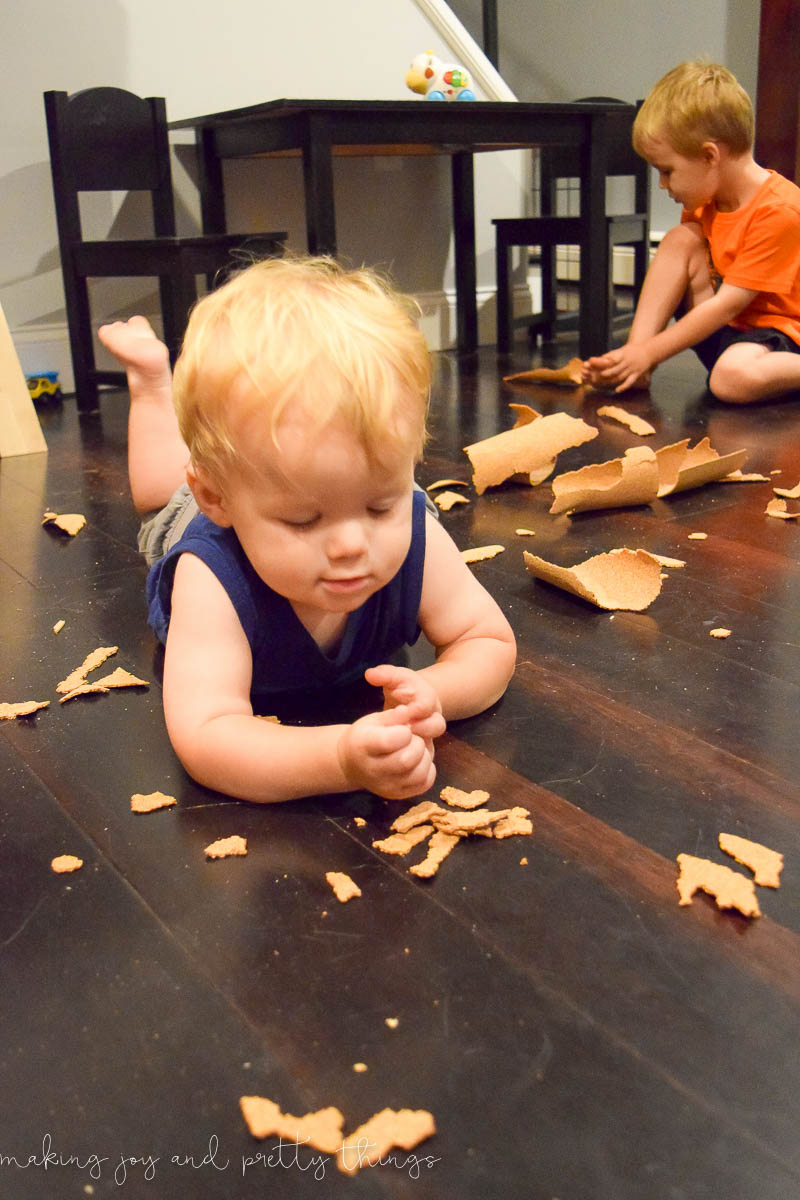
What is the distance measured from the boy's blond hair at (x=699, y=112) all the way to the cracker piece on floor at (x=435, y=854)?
1.93 metres

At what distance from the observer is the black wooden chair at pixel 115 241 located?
2.46 meters

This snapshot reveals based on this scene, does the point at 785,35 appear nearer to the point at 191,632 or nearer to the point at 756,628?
the point at 756,628

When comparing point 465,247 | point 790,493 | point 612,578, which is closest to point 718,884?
point 612,578

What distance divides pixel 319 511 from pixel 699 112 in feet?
6.02

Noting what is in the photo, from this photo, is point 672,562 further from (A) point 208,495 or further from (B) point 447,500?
(A) point 208,495

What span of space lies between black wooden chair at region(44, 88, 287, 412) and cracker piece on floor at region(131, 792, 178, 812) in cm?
176

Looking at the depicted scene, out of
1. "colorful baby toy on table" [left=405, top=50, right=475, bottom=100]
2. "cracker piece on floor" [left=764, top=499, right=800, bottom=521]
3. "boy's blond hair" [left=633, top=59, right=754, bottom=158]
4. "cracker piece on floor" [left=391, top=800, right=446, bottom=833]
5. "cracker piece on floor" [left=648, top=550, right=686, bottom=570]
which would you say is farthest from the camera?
"colorful baby toy on table" [left=405, top=50, right=475, bottom=100]

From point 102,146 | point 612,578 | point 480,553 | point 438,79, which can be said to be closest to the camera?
point 612,578

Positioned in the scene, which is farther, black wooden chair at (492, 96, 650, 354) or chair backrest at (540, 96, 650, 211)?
chair backrest at (540, 96, 650, 211)

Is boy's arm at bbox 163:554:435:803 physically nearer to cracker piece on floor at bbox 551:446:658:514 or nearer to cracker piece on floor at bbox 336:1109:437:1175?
cracker piece on floor at bbox 336:1109:437:1175

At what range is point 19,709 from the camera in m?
1.02

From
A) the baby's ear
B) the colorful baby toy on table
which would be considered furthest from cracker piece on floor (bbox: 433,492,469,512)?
the colorful baby toy on table

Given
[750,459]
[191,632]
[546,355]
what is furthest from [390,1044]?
[546,355]

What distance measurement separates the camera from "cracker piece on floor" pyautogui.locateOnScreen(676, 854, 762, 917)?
699mm
